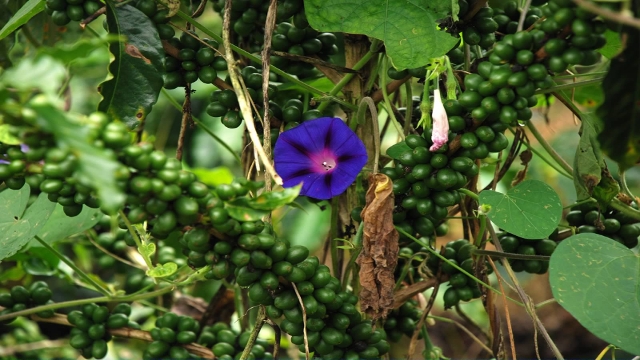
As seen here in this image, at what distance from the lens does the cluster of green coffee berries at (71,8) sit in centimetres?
97

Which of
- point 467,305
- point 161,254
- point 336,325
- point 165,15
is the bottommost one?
point 467,305

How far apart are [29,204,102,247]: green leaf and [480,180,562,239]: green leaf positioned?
2.39 feet

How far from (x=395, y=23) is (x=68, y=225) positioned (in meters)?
0.74

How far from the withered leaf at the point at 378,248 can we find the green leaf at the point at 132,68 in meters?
0.35

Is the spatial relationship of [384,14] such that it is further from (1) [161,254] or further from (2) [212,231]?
(1) [161,254]

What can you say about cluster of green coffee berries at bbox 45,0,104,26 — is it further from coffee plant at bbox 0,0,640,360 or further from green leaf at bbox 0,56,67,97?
green leaf at bbox 0,56,67,97

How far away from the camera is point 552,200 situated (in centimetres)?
98

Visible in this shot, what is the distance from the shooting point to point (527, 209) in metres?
0.98

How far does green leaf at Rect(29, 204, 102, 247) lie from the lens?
4.09 feet

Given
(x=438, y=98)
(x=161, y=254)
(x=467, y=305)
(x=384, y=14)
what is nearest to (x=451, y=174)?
(x=438, y=98)

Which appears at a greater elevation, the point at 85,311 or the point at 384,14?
the point at 384,14

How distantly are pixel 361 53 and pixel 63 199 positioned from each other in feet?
1.88

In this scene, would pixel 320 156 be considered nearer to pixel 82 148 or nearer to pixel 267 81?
pixel 267 81

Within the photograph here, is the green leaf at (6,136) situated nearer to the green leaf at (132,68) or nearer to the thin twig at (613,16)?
the green leaf at (132,68)
